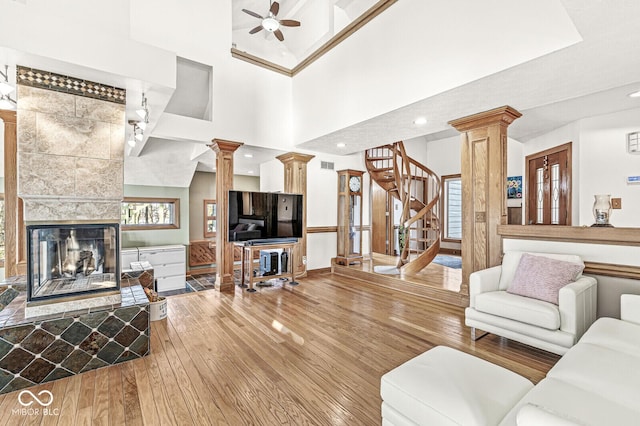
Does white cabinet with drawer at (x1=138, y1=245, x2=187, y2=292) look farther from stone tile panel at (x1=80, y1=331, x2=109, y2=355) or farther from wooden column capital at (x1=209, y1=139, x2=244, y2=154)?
stone tile panel at (x1=80, y1=331, x2=109, y2=355)

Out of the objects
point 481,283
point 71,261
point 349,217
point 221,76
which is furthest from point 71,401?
point 349,217

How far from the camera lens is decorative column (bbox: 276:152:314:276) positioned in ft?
17.5

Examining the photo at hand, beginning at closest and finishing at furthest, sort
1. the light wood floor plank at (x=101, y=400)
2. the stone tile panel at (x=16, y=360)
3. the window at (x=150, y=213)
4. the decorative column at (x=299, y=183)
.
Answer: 1. the light wood floor plank at (x=101, y=400)
2. the stone tile panel at (x=16, y=360)
3. the decorative column at (x=299, y=183)
4. the window at (x=150, y=213)

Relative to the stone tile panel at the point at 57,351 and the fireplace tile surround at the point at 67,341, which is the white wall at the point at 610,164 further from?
the stone tile panel at the point at 57,351

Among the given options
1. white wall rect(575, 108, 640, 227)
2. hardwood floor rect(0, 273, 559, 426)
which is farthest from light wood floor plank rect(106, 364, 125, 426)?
white wall rect(575, 108, 640, 227)

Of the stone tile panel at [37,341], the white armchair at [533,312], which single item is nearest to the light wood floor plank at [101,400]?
the stone tile panel at [37,341]

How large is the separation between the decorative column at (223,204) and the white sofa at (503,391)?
3.68 meters

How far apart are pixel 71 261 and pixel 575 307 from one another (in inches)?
159

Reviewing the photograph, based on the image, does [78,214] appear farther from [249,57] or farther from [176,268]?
[176,268]

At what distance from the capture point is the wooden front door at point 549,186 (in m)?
4.43

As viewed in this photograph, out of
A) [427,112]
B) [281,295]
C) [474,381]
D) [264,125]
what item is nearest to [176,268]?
[281,295]

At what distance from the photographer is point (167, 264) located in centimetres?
609

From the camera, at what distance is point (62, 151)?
2264 mm

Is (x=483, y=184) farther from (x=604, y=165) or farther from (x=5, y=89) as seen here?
(x=5, y=89)
